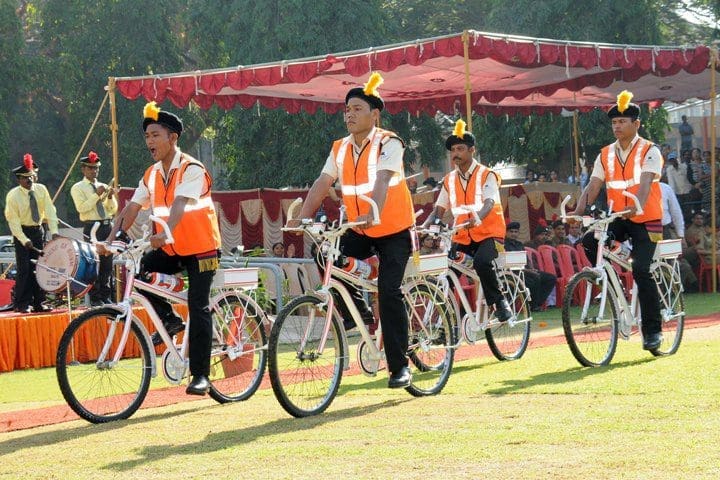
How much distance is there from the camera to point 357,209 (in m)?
8.85

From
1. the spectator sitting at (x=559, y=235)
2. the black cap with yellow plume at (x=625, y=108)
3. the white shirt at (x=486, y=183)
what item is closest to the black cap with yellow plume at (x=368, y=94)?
the black cap with yellow plume at (x=625, y=108)

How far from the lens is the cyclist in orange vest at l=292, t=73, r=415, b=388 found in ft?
28.6

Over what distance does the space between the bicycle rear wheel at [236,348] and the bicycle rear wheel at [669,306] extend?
3394 mm

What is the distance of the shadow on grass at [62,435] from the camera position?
7.91 m

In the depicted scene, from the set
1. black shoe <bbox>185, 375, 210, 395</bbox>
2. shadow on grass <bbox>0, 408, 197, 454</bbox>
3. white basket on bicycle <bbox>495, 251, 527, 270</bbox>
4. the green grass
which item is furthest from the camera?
white basket on bicycle <bbox>495, 251, 527, 270</bbox>

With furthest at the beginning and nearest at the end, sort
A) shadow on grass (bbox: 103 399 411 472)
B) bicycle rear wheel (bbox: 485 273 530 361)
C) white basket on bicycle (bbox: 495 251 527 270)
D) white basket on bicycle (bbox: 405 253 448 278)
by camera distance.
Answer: white basket on bicycle (bbox: 495 251 527 270)
bicycle rear wheel (bbox: 485 273 530 361)
white basket on bicycle (bbox: 405 253 448 278)
shadow on grass (bbox: 103 399 411 472)

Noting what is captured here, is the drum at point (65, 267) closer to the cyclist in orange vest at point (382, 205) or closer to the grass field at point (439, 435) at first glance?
the grass field at point (439, 435)

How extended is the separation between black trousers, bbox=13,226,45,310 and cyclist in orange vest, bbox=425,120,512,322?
6.46 meters

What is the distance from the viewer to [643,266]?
1084 cm

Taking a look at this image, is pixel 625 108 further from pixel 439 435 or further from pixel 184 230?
pixel 439 435

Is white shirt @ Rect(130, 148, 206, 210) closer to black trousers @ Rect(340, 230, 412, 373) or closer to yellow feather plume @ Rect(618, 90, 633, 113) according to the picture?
black trousers @ Rect(340, 230, 412, 373)

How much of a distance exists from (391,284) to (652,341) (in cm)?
302

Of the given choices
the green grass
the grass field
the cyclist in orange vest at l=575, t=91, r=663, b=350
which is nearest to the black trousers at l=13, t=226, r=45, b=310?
the grass field

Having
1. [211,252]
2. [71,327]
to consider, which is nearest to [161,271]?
[211,252]
